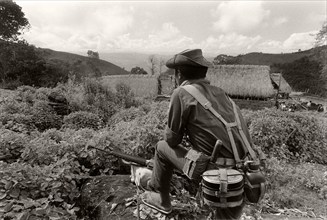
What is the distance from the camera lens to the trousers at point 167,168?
2.67m

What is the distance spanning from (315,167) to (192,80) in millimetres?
6934

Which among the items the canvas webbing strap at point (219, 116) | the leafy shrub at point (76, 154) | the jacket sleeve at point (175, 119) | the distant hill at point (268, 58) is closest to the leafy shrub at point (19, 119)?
the leafy shrub at point (76, 154)

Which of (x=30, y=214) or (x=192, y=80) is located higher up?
(x=192, y=80)

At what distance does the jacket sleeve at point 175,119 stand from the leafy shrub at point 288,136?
5.93 metres

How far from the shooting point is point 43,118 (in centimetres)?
1006

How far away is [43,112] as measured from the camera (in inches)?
408

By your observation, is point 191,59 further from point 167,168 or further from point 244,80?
point 244,80

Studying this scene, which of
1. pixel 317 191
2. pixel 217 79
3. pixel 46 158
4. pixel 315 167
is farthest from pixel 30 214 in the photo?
pixel 217 79

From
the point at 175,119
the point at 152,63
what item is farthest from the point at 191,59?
the point at 152,63

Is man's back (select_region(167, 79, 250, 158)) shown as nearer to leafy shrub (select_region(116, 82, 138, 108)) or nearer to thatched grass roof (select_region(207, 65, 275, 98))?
leafy shrub (select_region(116, 82, 138, 108))

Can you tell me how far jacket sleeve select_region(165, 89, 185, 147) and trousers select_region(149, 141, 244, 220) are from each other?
0.46ft

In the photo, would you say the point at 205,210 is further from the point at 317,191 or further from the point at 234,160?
the point at 317,191

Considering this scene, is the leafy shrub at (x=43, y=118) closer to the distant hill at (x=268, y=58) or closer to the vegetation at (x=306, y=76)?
the vegetation at (x=306, y=76)

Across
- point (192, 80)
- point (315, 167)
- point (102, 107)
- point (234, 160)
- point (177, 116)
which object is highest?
point (192, 80)
